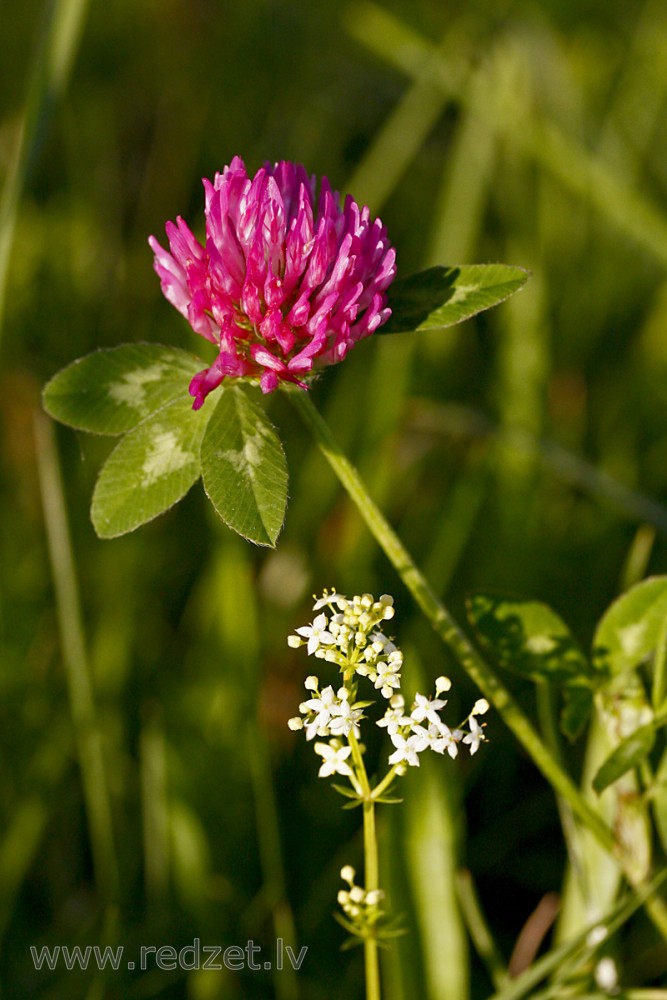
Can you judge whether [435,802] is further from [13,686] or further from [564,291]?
[564,291]

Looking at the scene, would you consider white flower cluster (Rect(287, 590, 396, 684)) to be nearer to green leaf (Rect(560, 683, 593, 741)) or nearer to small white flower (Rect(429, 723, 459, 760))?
small white flower (Rect(429, 723, 459, 760))

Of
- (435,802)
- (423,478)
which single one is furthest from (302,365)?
(423,478)

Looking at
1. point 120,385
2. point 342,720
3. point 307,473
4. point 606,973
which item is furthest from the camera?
point 307,473

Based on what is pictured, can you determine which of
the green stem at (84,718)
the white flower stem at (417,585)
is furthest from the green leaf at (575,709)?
the green stem at (84,718)

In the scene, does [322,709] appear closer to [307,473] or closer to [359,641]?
[359,641]

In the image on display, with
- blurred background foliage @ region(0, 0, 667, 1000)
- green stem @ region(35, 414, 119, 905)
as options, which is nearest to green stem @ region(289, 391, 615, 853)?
blurred background foliage @ region(0, 0, 667, 1000)

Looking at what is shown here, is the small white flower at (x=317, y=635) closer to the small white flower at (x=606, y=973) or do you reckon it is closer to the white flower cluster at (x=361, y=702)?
the white flower cluster at (x=361, y=702)

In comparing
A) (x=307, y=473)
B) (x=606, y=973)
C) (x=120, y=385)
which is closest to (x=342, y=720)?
(x=120, y=385)
